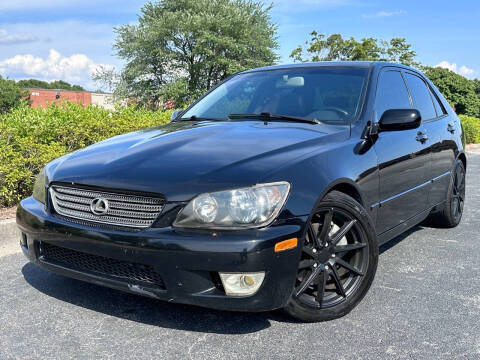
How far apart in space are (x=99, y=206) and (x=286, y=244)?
100 centimetres

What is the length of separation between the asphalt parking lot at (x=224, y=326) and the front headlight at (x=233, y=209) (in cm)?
66

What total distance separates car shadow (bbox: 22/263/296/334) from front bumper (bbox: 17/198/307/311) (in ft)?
1.17

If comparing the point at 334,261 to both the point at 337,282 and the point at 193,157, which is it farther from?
the point at 193,157

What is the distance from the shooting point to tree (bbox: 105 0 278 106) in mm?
27672

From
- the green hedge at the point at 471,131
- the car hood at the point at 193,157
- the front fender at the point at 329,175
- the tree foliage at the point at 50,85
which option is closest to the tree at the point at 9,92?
the green hedge at the point at 471,131

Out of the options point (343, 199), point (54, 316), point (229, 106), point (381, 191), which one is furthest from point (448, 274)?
point (54, 316)

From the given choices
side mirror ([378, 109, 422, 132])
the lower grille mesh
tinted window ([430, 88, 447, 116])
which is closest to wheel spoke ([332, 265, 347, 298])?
the lower grille mesh

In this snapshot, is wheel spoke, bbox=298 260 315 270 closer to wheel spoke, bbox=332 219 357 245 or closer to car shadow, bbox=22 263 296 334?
wheel spoke, bbox=332 219 357 245

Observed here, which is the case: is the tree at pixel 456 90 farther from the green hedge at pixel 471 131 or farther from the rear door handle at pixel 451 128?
the rear door handle at pixel 451 128

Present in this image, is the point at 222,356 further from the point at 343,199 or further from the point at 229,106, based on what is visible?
the point at 229,106

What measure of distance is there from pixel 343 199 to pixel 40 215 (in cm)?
174

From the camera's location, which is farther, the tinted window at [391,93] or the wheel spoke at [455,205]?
the wheel spoke at [455,205]

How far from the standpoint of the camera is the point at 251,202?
2.50m

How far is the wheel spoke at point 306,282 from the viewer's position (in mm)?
2744
